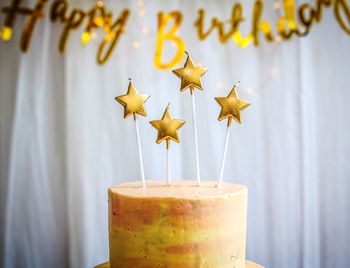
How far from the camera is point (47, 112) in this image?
2.41 m

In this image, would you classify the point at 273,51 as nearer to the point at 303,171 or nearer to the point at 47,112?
the point at 303,171

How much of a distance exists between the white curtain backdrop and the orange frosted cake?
4.08 feet

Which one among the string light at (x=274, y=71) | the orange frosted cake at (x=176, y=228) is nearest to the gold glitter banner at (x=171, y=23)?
the string light at (x=274, y=71)

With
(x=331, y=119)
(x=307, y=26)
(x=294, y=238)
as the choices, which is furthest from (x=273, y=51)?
(x=294, y=238)

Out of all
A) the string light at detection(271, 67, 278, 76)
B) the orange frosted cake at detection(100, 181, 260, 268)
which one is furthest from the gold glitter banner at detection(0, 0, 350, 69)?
the orange frosted cake at detection(100, 181, 260, 268)

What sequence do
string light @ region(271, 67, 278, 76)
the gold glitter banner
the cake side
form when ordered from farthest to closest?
string light @ region(271, 67, 278, 76) → the gold glitter banner → the cake side

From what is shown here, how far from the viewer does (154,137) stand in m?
2.40

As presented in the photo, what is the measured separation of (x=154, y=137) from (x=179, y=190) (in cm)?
123

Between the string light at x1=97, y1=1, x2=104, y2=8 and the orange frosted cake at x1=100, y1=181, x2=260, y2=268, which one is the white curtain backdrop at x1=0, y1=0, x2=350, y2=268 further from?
the orange frosted cake at x1=100, y1=181, x2=260, y2=268

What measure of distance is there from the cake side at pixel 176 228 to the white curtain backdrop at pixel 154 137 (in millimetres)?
1245

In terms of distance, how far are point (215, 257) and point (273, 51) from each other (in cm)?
160

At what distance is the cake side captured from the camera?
108 cm

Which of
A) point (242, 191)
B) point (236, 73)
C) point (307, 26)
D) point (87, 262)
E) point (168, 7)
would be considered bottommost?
point (87, 262)

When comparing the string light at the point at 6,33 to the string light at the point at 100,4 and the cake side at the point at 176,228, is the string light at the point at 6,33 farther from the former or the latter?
the cake side at the point at 176,228
